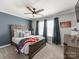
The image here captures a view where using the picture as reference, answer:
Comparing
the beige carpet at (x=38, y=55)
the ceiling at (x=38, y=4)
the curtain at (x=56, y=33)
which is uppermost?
the ceiling at (x=38, y=4)

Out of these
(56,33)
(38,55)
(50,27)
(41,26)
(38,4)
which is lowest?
(38,55)

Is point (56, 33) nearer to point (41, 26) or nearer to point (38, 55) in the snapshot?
point (41, 26)

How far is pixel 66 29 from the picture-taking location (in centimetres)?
512

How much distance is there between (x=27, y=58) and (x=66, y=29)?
11.7 feet

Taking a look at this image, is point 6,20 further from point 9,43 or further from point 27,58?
point 27,58

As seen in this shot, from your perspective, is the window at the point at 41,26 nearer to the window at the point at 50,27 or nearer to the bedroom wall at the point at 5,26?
the window at the point at 50,27

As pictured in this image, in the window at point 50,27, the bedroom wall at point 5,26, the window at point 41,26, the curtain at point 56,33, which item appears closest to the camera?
the bedroom wall at point 5,26

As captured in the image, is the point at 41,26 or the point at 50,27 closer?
the point at 50,27

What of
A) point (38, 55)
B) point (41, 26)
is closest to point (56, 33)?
point (41, 26)

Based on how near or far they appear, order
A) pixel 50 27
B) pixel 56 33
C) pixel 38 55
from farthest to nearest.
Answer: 1. pixel 50 27
2. pixel 56 33
3. pixel 38 55

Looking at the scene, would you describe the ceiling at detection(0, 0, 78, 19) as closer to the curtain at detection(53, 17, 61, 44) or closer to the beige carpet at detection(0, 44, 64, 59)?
the curtain at detection(53, 17, 61, 44)

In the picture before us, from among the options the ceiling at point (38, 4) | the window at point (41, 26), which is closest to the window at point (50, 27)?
the window at point (41, 26)

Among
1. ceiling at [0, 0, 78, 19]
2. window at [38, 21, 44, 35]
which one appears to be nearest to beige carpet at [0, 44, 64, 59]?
ceiling at [0, 0, 78, 19]

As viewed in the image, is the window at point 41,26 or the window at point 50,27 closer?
the window at point 50,27
